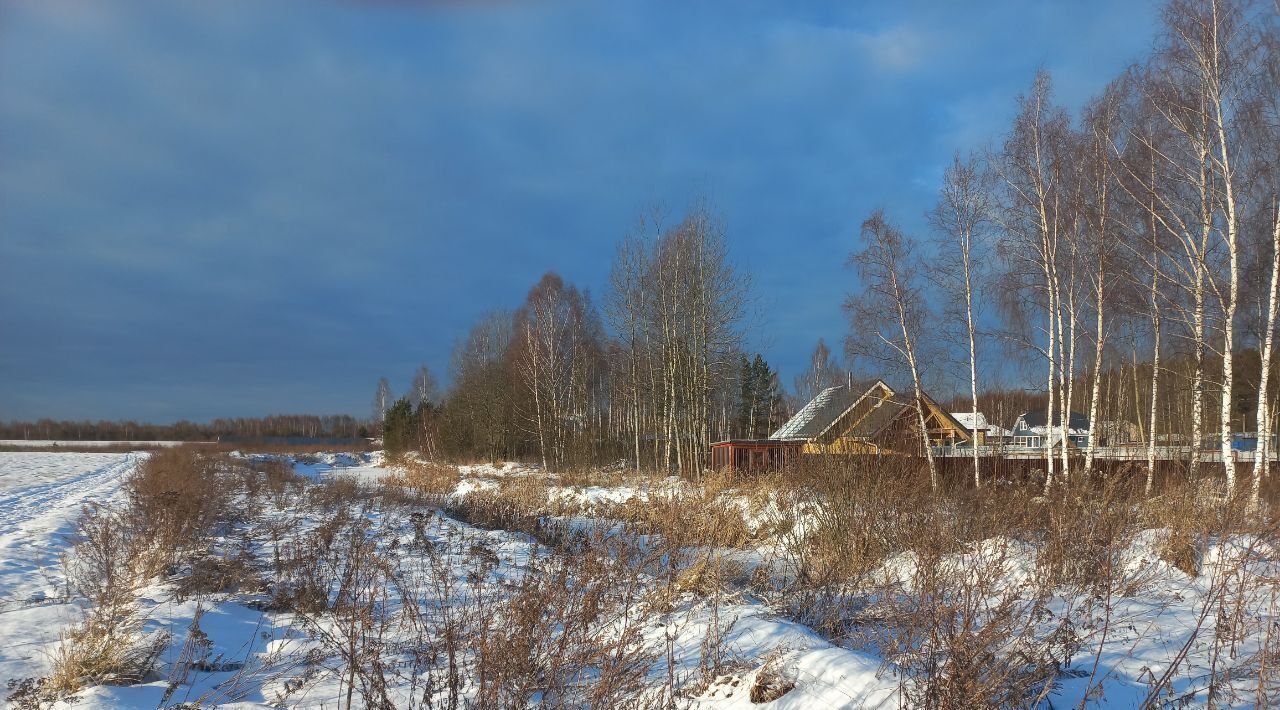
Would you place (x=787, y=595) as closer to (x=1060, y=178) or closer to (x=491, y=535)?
(x=491, y=535)

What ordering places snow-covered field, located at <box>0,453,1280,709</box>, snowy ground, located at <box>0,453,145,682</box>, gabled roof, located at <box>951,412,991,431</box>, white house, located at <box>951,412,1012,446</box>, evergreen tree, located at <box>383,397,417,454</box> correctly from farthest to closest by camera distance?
evergreen tree, located at <box>383,397,417,454</box> < white house, located at <box>951,412,1012,446</box> < gabled roof, located at <box>951,412,991,431</box> < snowy ground, located at <box>0,453,145,682</box> < snow-covered field, located at <box>0,453,1280,709</box>

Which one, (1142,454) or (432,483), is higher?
→ (1142,454)

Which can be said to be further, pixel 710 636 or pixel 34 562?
pixel 34 562

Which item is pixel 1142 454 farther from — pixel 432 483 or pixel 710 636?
pixel 432 483

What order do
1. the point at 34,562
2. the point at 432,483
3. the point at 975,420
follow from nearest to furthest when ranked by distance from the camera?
the point at 34,562, the point at 975,420, the point at 432,483

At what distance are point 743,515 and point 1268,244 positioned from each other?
369 inches

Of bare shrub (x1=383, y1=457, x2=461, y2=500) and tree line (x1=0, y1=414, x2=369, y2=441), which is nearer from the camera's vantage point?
bare shrub (x1=383, y1=457, x2=461, y2=500)

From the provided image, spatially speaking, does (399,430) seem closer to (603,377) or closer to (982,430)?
(603,377)

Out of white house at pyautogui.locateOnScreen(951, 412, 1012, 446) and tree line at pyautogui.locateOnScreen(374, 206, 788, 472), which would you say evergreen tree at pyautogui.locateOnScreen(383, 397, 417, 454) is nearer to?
tree line at pyautogui.locateOnScreen(374, 206, 788, 472)

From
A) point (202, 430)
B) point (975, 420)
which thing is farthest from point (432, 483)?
point (202, 430)

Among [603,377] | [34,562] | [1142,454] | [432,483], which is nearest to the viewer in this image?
[34,562]

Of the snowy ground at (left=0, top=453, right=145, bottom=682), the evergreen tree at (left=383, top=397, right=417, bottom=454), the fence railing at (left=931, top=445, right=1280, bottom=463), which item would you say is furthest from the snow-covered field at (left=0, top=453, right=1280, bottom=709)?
the evergreen tree at (left=383, top=397, right=417, bottom=454)

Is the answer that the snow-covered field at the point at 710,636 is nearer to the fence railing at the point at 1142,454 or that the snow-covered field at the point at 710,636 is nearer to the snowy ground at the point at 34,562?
the snowy ground at the point at 34,562

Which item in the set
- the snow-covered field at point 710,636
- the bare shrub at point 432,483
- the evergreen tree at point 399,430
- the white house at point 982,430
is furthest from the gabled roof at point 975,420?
the evergreen tree at point 399,430
